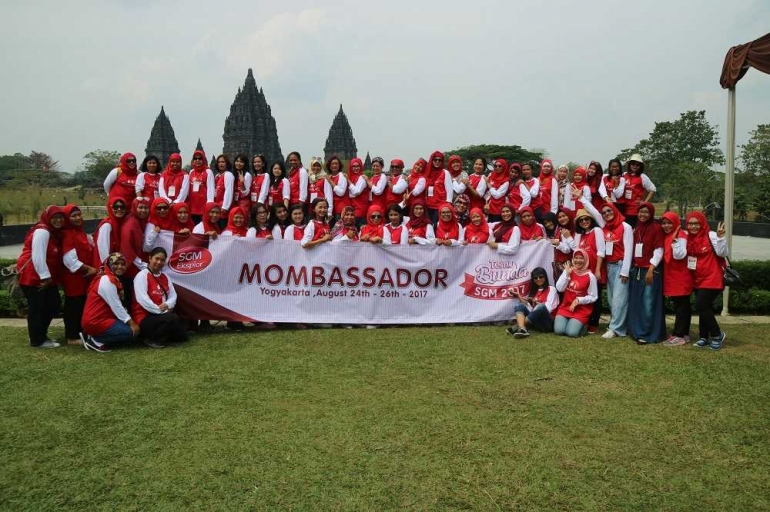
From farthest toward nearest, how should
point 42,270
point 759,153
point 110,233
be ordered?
point 759,153
point 110,233
point 42,270

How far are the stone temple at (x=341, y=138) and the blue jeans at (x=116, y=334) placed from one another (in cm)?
7549

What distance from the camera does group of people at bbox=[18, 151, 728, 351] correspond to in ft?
18.9

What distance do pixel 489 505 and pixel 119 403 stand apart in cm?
286

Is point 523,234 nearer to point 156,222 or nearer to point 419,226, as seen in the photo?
point 419,226

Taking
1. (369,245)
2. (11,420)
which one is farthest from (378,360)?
(11,420)

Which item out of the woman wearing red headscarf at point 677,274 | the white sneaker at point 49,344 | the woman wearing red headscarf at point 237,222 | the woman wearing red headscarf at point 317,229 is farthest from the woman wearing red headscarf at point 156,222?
the woman wearing red headscarf at point 677,274

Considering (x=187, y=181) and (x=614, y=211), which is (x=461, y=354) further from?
(x=187, y=181)

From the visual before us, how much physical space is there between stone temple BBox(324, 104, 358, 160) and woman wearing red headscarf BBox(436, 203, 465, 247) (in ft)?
243

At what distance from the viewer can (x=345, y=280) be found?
680 centimetres

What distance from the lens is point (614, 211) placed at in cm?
640

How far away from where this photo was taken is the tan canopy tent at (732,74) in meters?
7.20

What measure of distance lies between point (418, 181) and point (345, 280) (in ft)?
6.81

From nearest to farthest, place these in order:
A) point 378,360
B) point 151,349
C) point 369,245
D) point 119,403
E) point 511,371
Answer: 1. point 119,403
2. point 511,371
3. point 378,360
4. point 151,349
5. point 369,245

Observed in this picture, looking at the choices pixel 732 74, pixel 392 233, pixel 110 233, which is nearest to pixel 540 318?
pixel 392 233
